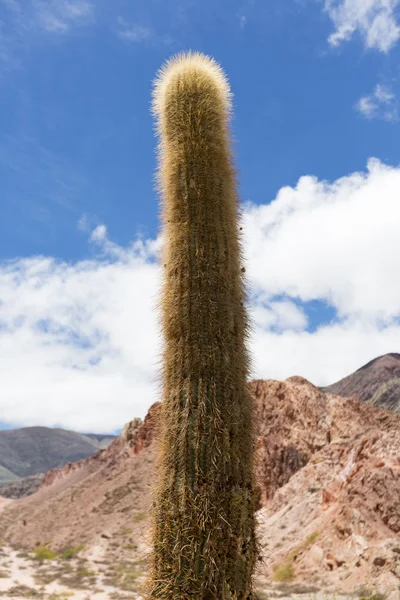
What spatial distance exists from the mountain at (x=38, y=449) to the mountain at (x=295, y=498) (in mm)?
84232

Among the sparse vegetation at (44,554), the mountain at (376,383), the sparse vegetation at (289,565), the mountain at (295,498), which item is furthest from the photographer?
the mountain at (376,383)

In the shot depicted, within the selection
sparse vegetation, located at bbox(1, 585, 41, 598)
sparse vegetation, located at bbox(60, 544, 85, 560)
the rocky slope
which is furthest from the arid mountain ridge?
the rocky slope

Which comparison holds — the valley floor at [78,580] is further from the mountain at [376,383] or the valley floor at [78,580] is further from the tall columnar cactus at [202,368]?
the mountain at [376,383]

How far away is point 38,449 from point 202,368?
448ft

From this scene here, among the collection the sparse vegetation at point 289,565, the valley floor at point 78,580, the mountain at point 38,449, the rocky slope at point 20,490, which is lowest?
the valley floor at point 78,580

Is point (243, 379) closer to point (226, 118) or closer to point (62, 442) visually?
point (226, 118)

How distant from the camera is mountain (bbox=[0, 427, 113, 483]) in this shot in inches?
4875

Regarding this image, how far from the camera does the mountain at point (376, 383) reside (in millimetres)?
67250

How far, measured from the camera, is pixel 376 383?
7794cm

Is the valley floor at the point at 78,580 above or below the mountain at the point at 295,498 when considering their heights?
below

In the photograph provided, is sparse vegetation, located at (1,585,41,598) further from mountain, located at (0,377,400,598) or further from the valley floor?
mountain, located at (0,377,400,598)

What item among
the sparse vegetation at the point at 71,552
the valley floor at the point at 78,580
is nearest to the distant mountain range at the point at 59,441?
the sparse vegetation at the point at 71,552

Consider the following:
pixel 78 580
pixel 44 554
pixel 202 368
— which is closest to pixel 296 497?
pixel 78 580

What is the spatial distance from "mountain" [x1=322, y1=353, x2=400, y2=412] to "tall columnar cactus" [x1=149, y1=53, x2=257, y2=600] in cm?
6287
